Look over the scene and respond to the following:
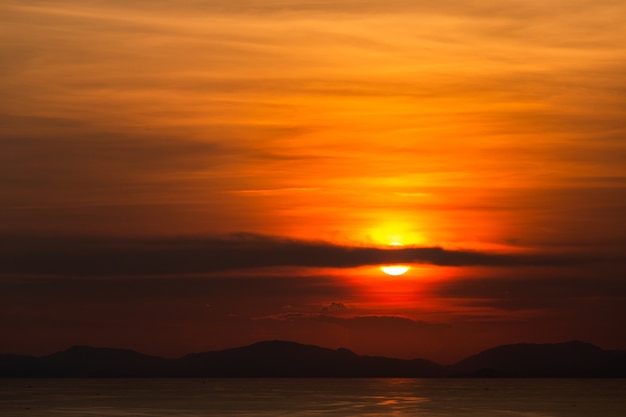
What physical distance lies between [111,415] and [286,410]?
77.0 feet

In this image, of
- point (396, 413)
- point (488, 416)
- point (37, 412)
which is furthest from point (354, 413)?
point (37, 412)

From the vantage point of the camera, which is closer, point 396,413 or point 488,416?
point 488,416

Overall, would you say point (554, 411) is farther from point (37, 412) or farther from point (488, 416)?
point (37, 412)

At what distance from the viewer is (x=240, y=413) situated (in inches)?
5340

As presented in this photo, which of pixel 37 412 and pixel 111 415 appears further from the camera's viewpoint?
pixel 37 412

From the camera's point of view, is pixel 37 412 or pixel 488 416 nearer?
pixel 488 416

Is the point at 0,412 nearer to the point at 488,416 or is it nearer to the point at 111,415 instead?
the point at 111,415

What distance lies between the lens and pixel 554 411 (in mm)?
143375

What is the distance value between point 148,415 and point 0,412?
2259 centimetres

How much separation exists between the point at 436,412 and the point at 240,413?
85.7 ft

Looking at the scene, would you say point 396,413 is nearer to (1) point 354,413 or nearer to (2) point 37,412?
(1) point 354,413

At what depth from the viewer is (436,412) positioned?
142m

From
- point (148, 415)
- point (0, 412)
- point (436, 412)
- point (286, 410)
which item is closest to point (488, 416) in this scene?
point (436, 412)

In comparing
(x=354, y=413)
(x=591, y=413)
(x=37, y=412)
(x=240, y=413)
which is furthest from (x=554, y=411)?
(x=37, y=412)
